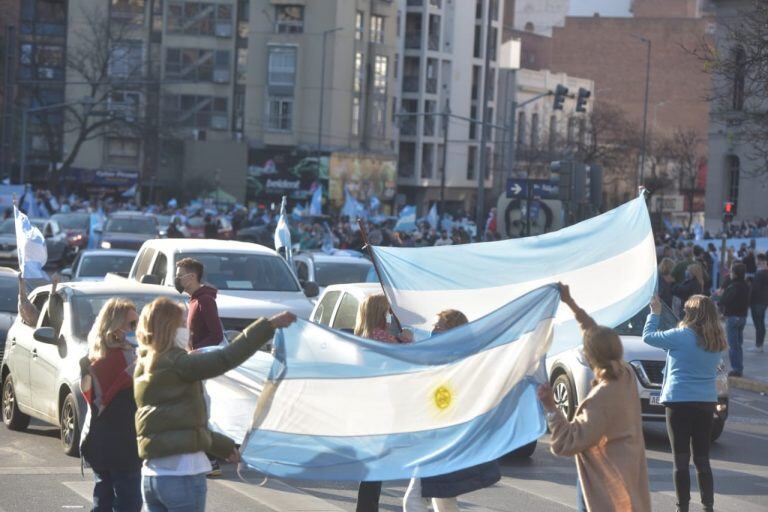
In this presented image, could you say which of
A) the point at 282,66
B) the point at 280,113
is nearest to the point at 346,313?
the point at 280,113

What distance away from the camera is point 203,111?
8494 centimetres

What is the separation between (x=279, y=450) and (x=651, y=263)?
3167mm

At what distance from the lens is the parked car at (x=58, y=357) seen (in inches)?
487

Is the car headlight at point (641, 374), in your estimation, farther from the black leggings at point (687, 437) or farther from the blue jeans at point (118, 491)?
the blue jeans at point (118, 491)

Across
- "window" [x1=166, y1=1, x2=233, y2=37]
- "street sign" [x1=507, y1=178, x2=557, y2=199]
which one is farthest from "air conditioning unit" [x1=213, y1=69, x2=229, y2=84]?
"street sign" [x1=507, y1=178, x2=557, y2=199]

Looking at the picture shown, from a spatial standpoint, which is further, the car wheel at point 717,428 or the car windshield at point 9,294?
the car windshield at point 9,294

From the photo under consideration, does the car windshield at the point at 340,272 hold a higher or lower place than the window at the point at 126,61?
lower

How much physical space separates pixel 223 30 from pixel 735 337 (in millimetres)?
66094

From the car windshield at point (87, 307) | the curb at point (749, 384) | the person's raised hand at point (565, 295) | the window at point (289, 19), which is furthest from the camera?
the window at point (289, 19)

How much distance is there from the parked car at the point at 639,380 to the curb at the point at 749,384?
6.85 m

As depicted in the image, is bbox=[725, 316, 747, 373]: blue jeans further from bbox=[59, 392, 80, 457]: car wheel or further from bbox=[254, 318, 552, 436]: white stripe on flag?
bbox=[254, 318, 552, 436]: white stripe on flag

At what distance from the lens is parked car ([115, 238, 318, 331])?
17766 millimetres

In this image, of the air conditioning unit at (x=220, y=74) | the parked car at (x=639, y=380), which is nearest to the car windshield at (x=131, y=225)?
the parked car at (x=639, y=380)

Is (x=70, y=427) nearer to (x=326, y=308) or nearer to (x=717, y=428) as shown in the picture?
(x=326, y=308)
